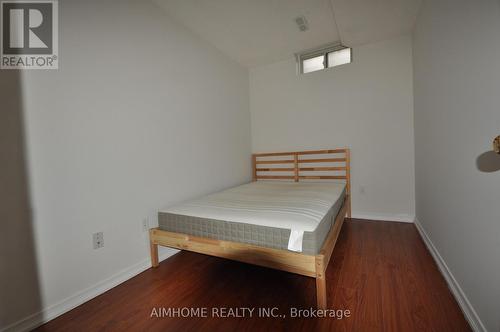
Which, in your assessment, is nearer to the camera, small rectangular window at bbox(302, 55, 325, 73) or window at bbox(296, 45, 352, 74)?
window at bbox(296, 45, 352, 74)

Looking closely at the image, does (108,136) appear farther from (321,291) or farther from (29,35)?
(321,291)

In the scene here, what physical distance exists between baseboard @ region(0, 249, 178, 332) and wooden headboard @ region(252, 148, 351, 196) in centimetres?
221

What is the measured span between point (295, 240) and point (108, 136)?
1525 millimetres

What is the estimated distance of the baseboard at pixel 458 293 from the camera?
1008 millimetres

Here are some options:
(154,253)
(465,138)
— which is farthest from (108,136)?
(465,138)

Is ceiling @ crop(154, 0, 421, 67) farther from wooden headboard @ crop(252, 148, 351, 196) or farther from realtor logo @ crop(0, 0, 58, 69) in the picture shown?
wooden headboard @ crop(252, 148, 351, 196)

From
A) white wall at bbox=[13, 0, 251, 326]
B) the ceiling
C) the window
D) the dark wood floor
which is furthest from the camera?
the window

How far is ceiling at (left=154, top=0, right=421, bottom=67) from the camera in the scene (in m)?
2.00

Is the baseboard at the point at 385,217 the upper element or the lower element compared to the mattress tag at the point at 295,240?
lower

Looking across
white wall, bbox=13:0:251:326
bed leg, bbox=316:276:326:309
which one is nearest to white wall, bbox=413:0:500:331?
bed leg, bbox=316:276:326:309

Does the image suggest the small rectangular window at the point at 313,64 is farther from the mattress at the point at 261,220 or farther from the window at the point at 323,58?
the mattress at the point at 261,220

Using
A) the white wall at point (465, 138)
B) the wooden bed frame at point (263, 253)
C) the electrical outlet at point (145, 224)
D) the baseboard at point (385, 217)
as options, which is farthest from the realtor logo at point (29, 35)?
the baseboard at point (385, 217)

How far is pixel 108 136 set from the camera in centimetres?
154

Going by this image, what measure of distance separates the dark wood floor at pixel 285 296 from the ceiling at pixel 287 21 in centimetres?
238
